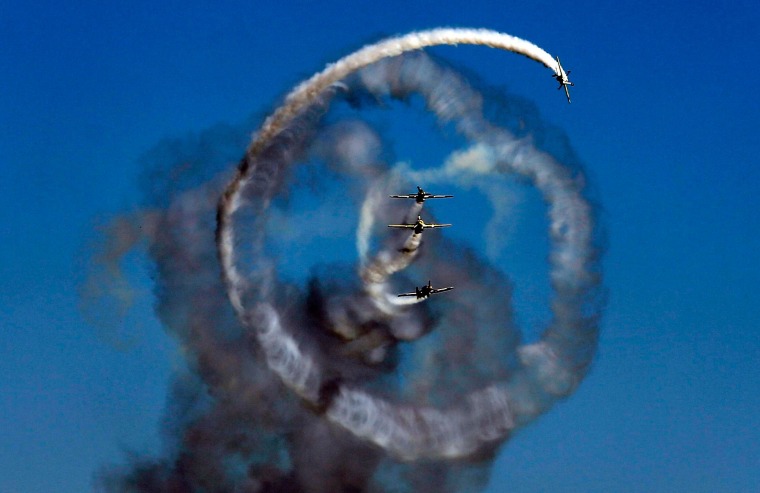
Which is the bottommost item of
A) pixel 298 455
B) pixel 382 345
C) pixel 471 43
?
pixel 298 455

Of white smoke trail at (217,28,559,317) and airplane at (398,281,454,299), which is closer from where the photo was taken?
white smoke trail at (217,28,559,317)

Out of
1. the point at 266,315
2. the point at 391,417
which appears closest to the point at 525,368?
the point at 391,417

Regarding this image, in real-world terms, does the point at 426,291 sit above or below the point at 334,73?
below

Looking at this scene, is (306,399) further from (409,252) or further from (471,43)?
(471,43)

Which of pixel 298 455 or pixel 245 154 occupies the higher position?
pixel 245 154

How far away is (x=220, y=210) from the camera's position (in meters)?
90.2

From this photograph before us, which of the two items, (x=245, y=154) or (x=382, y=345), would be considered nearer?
(x=245, y=154)

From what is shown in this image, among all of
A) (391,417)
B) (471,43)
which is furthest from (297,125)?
(391,417)

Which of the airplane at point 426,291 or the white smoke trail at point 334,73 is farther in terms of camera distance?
the airplane at point 426,291

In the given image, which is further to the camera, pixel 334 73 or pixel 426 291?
pixel 426 291

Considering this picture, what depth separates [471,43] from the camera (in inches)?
3408

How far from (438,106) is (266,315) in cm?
1373

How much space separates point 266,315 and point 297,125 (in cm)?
1006

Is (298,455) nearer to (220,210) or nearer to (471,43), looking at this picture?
(220,210)
